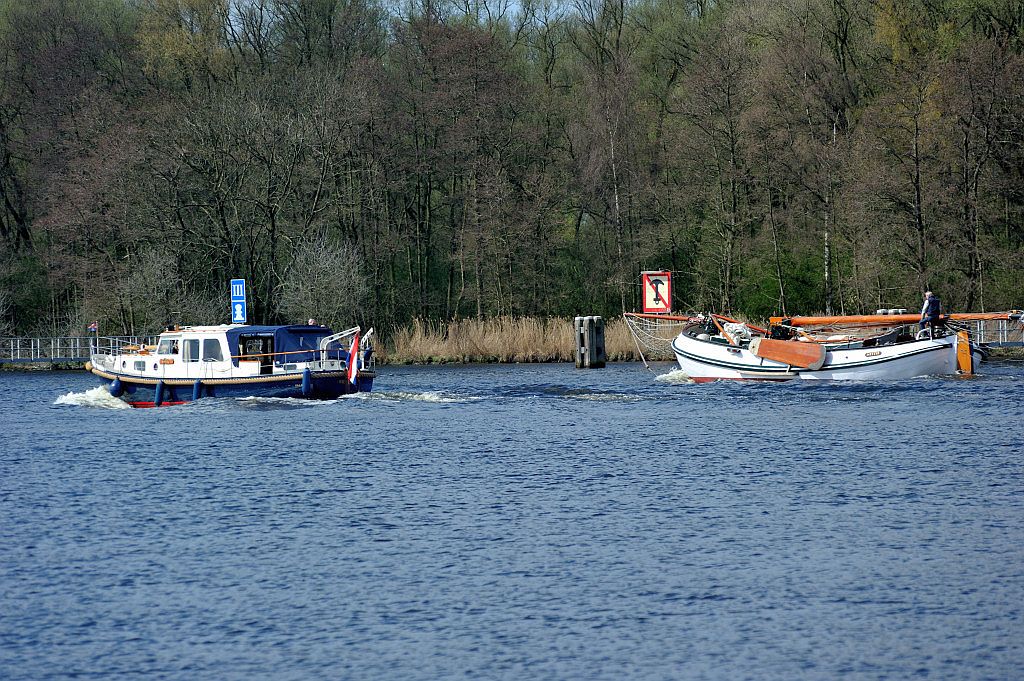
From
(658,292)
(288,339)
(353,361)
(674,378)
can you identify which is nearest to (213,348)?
(288,339)

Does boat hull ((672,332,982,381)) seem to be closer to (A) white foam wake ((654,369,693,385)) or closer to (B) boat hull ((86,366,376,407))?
(A) white foam wake ((654,369,693,385))

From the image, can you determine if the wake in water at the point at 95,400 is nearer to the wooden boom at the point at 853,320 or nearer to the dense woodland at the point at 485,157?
the dense woodland at the point at 485,157

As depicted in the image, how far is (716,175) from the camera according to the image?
68.0 metres

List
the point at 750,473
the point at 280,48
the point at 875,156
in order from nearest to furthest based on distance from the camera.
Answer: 1. the point at 750,473
2. the point at 875,156
3. the point at 280,48

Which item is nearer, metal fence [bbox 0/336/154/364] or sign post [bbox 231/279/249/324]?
sign post [bbox 231/279/249/324]

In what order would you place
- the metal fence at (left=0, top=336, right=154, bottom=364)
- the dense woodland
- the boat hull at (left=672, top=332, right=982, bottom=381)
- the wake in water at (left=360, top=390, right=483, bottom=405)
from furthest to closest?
the metal fence at (left=0, top=336, right=154, bottom=364) < the dense woodland < the boat hull at (left=672, top=332, right=982, bottom=381) < the wake in water at (left=360, top=390, right=483, bottom=405)

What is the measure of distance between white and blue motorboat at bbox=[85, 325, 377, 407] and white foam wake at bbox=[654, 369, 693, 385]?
38.0ft

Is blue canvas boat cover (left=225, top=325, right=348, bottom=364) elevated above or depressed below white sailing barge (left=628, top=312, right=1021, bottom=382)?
above

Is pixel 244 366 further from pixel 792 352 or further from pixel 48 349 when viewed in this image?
pixel 48 349

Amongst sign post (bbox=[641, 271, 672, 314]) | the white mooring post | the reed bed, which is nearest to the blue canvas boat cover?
the white mooring post

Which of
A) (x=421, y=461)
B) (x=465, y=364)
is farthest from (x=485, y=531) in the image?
(x=465, y=364)

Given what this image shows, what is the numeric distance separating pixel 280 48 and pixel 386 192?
9.44m

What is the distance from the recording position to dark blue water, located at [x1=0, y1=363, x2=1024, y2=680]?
45.5 ft

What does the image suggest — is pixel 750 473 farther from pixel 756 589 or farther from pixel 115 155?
pixel 115 155
